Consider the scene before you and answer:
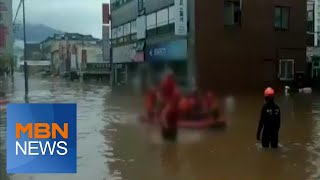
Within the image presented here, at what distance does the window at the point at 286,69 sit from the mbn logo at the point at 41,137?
23478 millimetres

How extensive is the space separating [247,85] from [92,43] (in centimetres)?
5568

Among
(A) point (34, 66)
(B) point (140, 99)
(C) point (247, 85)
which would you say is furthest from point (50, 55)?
(B) point (140, 99)

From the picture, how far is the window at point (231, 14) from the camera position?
1382 cm

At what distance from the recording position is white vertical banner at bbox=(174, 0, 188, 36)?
704cm

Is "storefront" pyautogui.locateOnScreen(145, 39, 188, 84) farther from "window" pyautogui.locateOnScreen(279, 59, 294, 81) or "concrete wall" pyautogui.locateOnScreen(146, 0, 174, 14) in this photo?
"window" pyautogui.locateOnScreen(279, 59, 294, 81)

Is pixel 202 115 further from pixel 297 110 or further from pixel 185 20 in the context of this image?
pixel 297 110

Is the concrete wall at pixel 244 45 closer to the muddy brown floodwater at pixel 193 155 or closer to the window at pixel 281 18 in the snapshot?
the window at pixel 281 18

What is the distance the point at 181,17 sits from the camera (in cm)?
745

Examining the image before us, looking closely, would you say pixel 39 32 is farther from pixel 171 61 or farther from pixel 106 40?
pixel 106 40

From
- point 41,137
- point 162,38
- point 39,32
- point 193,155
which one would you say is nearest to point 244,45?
point 39,32

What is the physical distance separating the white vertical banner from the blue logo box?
3229mm

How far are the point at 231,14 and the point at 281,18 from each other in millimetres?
12465

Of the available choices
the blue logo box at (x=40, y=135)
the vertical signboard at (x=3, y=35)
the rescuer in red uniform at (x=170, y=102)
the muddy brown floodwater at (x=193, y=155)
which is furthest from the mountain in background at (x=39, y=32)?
the blue logo box at (x=40, y=135)

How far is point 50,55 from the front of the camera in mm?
66562
